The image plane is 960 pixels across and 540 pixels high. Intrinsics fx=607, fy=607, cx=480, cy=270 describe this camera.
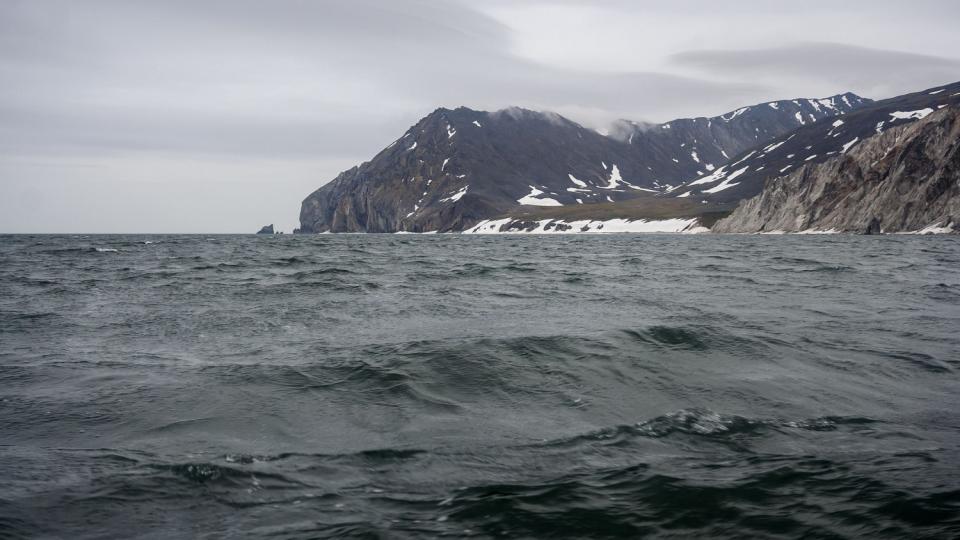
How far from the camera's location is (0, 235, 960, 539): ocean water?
5664mm

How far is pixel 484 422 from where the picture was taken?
866cm

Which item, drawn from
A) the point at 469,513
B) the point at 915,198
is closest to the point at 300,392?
the point at 469,513

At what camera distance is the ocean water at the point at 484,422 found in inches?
223

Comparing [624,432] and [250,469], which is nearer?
[250,469]

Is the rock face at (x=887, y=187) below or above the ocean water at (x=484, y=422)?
above

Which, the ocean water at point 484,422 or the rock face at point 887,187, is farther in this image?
the rock face at point 887,187

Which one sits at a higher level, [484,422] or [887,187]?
[887,187]

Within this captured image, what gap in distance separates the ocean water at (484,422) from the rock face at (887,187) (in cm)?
13920

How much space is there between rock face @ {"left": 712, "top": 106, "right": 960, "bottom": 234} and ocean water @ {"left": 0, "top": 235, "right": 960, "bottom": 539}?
139199 millimetres

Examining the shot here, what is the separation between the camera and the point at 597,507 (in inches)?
228

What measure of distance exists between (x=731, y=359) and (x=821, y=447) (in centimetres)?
511

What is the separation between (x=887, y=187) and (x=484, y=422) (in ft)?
535

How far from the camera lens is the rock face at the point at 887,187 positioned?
130 metres

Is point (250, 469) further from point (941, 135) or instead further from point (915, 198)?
point (941, 135)
